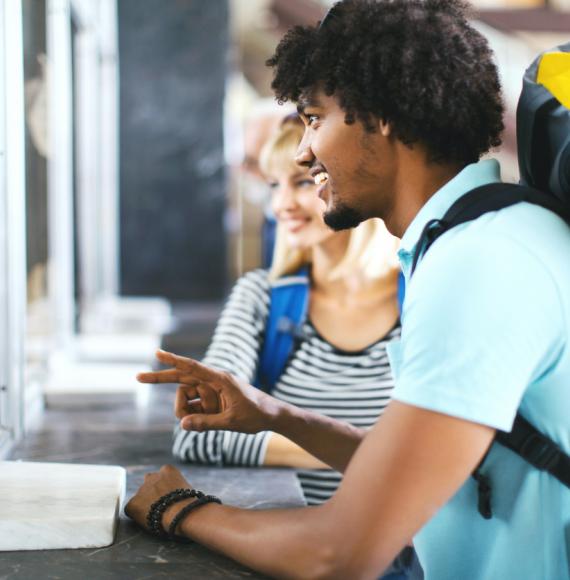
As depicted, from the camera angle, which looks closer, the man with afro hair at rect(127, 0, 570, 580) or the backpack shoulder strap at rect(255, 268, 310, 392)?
the man with afro hair at rect(127, 0, 570, 580)

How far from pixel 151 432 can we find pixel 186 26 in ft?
14.0

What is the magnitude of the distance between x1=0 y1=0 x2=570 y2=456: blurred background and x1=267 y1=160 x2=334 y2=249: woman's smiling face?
689 mm

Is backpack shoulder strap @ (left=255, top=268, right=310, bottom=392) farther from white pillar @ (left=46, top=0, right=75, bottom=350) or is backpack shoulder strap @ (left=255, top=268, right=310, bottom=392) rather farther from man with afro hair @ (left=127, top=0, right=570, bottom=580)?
white pillar @ (left=46, top=0, right=75, bottom=350)

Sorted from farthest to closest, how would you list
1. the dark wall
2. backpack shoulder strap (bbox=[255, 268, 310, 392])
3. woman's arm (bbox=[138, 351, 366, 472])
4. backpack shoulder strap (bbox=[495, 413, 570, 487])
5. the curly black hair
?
the dark wall → backpack shoulder strap (bbox=[255, 268, 310, 392]) → woman's arm (bbox=[138, 351, 366, 472]) → the curly black hair → backpack shoulder strap (bbox=[495, 413, 570, 487])

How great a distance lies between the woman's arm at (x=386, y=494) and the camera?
1.01 m

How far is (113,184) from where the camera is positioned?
5.90 metres

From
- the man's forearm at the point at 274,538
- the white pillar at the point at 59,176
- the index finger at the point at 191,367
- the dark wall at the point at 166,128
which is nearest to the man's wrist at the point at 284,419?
the index finger at the point at 191,367

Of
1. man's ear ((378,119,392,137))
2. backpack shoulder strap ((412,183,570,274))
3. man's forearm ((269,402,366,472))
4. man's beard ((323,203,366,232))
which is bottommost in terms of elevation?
man's forearm ((269,402,366,472))

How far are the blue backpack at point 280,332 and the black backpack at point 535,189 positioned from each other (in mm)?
1094

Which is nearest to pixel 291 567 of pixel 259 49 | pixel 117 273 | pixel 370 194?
pixel 370 194

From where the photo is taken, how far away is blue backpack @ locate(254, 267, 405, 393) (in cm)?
232

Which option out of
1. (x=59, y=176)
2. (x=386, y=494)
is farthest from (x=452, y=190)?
(x=59, y=176)

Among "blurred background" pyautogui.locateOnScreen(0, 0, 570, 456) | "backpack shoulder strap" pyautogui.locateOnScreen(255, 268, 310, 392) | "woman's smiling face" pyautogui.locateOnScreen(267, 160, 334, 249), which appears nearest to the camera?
"blurred background" pyautogui.locateOnScreen(0, 0, 570, 456)

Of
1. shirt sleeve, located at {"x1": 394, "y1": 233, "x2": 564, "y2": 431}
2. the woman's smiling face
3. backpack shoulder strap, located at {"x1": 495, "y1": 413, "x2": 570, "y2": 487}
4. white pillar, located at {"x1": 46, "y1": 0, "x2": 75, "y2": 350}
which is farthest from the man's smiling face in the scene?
white pillar, located at {"x1": 46, "y1": 0, "x2": 75, "y2": 350}
